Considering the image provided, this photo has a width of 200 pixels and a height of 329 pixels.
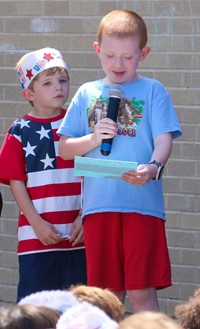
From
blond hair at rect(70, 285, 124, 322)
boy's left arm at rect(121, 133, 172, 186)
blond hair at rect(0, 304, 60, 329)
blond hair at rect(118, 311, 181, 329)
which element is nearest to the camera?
blond hair at rect(118, 311, 181, 329)

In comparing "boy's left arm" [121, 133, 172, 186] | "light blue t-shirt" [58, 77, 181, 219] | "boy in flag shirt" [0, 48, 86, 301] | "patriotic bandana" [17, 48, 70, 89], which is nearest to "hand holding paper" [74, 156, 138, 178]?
"boy's left arm" [121, 133, 172, 186]

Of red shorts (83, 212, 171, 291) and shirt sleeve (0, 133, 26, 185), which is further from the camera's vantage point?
shirt sleeve (0, 133, 26, 185)

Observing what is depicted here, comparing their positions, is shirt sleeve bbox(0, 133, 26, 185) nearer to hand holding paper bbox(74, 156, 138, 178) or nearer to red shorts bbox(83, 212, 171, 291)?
red shorts bbox(83, 212, 171, 291)

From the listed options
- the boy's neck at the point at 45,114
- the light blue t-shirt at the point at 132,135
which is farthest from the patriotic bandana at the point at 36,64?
the light blue t-shirt at the point at 132,135

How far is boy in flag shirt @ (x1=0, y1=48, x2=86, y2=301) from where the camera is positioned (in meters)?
5.20

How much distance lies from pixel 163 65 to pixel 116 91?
72.0 inches

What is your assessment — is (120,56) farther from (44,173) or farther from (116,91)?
(44,173)

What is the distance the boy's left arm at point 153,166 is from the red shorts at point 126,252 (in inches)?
11.1

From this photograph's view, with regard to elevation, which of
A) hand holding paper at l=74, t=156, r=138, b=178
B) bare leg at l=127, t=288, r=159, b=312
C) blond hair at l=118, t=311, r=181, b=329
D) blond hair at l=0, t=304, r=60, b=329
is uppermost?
hand holding paper at l=74, t=156, r=138, b=178

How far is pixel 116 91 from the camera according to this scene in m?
4.57

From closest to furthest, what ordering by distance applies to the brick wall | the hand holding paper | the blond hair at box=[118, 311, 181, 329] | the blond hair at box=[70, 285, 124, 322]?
1. the blond hair at box=[118, 311, 181, 329]
2. the blond hair at box=[70, 285, 124, 322]
3. the hand holding paper
4. the brick wall

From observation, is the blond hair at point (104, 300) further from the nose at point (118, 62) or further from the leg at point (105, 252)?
the nose at point (118, 62)

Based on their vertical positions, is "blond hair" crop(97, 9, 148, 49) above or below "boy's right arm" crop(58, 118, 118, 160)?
above

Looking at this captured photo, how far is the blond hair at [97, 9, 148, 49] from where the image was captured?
474cm
